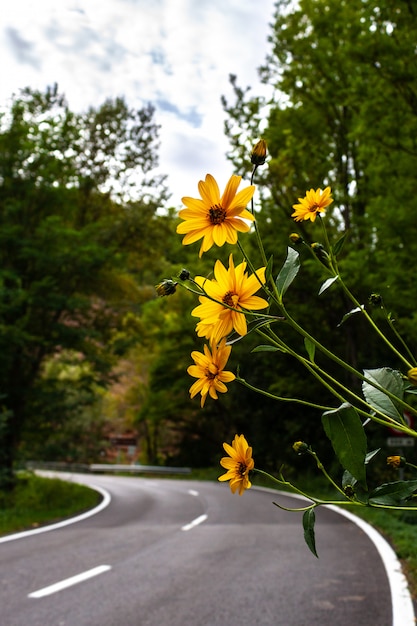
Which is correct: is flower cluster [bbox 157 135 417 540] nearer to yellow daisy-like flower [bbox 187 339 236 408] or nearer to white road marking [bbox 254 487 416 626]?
yellow daisy-like flower [bbox 187 339 236 408]

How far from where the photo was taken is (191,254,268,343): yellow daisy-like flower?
1.18 metres

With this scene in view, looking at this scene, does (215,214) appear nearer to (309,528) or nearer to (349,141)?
(309,528)

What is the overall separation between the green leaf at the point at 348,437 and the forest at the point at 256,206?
6.87 m

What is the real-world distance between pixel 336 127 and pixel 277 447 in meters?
12.5

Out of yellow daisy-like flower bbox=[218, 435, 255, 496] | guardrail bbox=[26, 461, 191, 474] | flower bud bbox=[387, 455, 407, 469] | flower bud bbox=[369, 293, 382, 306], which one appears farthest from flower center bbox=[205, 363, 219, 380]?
guardrail bbox=[26, 461, 191, 474]

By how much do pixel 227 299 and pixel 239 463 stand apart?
→ 38cm

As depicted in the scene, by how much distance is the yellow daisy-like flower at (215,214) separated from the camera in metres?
1.17

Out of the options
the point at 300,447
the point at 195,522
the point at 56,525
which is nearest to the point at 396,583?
the point at 300,447

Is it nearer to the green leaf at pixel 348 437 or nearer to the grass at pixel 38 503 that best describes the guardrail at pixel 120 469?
the grass at pixel 38 503

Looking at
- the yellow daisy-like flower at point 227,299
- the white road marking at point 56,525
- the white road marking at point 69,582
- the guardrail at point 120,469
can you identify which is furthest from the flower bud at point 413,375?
the guardrail at point 120,469

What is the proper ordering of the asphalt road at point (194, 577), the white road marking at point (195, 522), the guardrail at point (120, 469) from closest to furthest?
1. the asphalt road at point (194, 577)
2. the white road marking at point (195, 522)
3. the guardrail at point (120, 469)

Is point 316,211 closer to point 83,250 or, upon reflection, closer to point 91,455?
point 83,250

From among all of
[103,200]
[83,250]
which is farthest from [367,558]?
[103,200]

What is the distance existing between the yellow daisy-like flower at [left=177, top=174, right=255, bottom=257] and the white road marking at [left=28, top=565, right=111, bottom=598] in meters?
4.73
